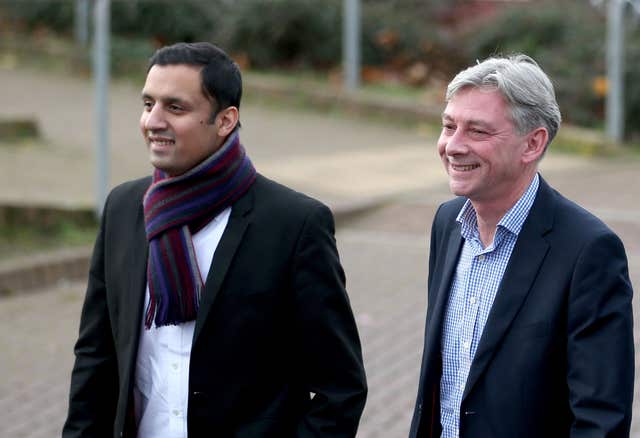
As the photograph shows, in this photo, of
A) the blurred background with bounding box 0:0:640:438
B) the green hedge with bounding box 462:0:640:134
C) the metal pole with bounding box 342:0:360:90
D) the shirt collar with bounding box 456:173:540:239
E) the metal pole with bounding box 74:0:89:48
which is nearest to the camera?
the shirt collar with bounding box 456:173:540:239

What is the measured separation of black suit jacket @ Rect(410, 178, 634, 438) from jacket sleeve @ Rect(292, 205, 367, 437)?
A: 1.27 feet

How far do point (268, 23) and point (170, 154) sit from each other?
15443 mm

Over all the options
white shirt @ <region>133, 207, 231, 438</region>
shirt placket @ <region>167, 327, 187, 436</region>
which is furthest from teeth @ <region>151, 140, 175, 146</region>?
shirt placket @ <region>167, 327, 187, 436</region>

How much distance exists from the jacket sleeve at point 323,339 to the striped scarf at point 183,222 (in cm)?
26

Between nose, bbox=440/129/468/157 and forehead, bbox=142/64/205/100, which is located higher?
forehead, bbox=142/64/205/100

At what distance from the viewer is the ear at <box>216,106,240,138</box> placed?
354 centimetres

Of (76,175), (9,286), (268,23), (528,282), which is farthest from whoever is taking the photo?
(268,23)

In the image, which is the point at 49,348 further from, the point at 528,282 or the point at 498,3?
the point at 498,3

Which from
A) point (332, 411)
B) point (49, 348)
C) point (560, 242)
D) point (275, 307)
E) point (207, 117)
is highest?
point (207, 117)

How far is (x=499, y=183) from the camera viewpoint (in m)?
3.30

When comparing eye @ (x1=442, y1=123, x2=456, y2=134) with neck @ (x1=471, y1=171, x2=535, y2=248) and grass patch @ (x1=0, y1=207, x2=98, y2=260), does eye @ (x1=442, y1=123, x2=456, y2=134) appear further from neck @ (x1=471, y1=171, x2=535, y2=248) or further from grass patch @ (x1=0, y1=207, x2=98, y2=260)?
grass patch @ (x1=0, y1=207, x2=98, y2=260)

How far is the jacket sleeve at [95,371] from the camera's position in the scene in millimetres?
3746

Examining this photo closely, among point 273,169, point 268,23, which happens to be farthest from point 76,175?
point 268,23

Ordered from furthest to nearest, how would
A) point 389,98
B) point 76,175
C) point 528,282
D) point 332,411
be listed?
point 389,98 < point 76,175 < point 332,411 < point 528,282
